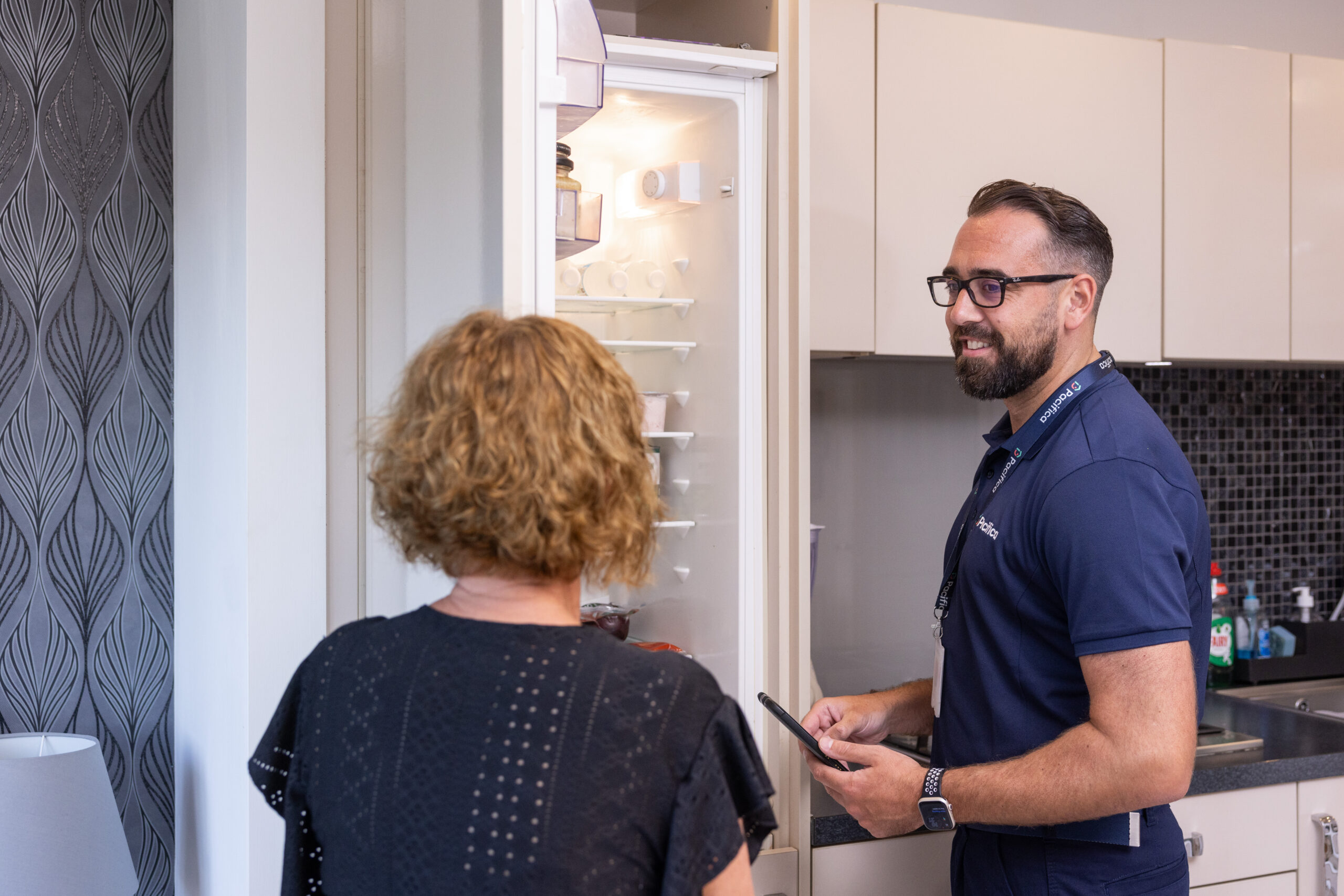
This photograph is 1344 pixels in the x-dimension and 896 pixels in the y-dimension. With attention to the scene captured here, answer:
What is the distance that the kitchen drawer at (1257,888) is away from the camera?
1.92m

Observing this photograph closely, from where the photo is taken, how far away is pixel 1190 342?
224 cm

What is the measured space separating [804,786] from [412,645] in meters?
1.03

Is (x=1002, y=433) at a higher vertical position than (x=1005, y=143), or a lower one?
lower

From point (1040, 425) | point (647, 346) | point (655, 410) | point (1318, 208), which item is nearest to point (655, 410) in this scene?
point (655, 410)

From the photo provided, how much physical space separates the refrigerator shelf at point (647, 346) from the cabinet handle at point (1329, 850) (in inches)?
54.6

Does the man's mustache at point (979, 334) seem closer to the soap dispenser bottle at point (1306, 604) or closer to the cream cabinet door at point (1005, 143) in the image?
the cream cabinet door at point (1005, 143)

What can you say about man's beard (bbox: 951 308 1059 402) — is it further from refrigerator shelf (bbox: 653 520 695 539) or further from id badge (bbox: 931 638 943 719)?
refrigerator shelf (bbox: 653 520 695 539)

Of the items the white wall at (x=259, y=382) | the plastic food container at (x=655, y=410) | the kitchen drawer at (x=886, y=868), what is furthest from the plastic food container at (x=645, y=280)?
the kitchen drawer at (x=886, y=868)

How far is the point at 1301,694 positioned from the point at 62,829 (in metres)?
2.51

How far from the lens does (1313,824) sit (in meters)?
2.00

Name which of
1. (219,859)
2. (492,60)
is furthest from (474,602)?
(219,859)

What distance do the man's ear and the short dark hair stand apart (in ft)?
0.05

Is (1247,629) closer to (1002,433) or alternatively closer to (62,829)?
(1002,433)

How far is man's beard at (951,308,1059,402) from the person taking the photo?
1.42 meters
